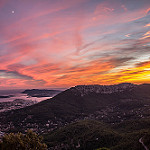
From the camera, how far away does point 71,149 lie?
162875 millimetres

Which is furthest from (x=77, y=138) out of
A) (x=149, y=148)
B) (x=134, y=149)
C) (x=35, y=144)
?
(x=35, y=144)

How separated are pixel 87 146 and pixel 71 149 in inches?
729

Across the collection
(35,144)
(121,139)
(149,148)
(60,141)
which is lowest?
(60,141)

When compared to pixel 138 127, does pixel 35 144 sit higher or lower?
higher

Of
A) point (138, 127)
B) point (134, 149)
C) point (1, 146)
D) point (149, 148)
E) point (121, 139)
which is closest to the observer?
point (1, 146)

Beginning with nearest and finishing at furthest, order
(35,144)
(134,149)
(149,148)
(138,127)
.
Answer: (35,144) → (149,148) → (134,149) → (138,127)

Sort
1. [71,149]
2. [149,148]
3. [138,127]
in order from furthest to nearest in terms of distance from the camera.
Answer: [138,127] < [71,149] < [149,148]

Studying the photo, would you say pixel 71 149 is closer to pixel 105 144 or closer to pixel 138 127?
pixel 105 144

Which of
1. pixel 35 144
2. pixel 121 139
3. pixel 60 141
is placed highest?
pixel 35 144

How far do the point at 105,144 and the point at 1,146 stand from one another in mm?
129042

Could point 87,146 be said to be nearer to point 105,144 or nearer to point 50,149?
point 105,144

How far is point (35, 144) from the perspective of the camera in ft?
198

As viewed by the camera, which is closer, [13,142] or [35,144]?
[13,142]

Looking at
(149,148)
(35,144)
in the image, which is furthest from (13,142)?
(149,148)
